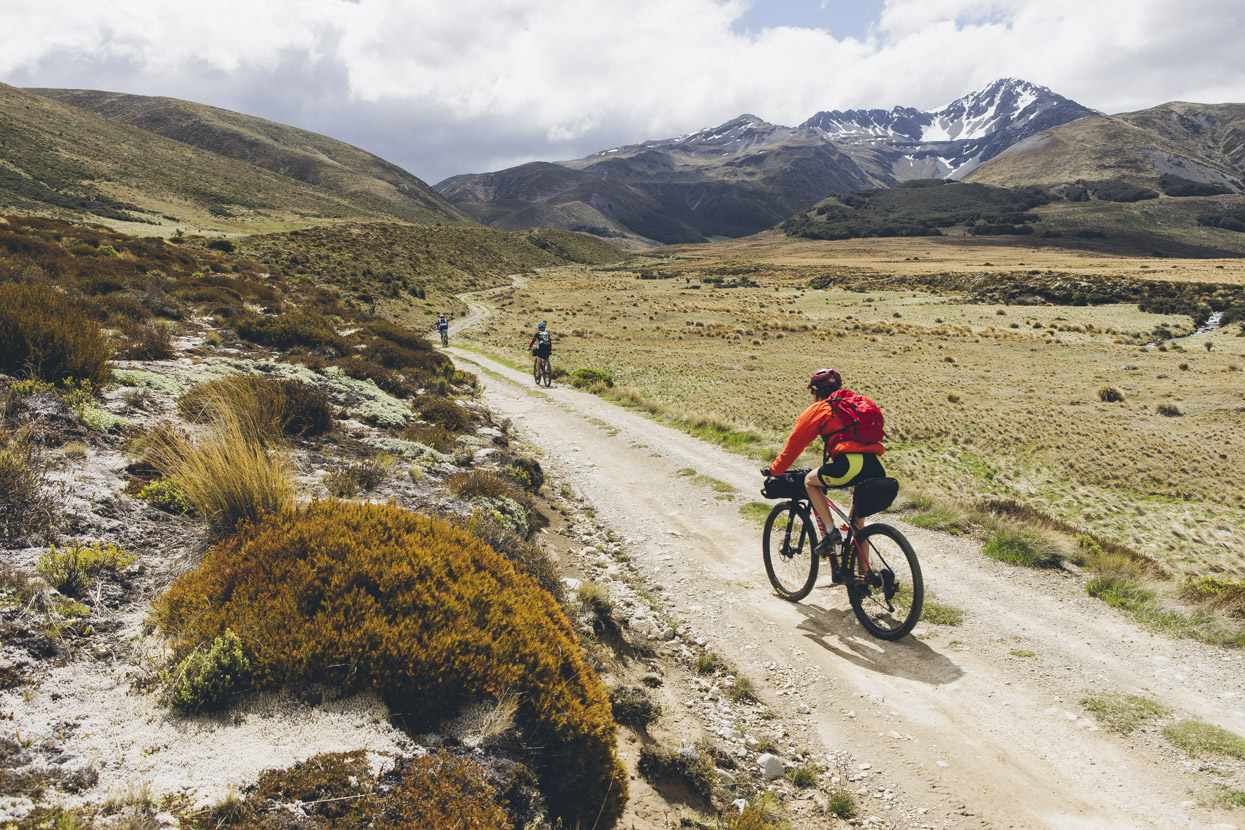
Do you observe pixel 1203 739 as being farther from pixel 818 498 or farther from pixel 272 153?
pixel 272 153

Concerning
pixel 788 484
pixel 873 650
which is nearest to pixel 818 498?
pixel 788 484

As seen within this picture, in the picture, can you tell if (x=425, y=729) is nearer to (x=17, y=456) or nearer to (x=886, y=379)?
(x=17, y=456)

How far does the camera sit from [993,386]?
84.5 ft

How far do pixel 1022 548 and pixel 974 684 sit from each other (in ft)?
12.4

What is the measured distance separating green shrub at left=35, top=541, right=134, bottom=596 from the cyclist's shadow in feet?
22.0

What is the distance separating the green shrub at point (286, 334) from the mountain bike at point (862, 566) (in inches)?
562

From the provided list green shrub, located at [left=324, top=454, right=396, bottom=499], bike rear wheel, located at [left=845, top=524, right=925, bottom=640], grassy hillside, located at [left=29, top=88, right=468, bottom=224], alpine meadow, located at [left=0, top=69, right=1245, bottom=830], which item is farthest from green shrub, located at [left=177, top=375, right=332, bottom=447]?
grassy hillside, located at [left=29, top=88, right=468, bottom=224]

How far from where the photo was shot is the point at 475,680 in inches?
149

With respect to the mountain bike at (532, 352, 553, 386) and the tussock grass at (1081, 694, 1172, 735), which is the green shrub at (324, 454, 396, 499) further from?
the mountain bike at (532, 352, 553, 386)

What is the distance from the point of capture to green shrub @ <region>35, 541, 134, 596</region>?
405cm

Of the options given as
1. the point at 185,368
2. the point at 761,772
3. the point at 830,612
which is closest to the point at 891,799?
the point at 761,772

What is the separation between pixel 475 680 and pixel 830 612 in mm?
4819

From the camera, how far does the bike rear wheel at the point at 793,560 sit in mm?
7137

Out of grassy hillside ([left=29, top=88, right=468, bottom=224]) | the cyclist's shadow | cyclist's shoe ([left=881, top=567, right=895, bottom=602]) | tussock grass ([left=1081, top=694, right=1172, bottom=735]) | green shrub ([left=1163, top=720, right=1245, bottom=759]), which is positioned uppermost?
grassy hillside ([left=29, top=88, right=468, bottom=224])
